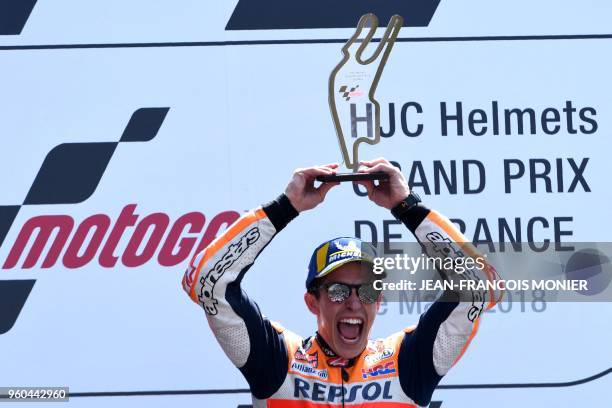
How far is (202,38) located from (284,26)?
24 cm

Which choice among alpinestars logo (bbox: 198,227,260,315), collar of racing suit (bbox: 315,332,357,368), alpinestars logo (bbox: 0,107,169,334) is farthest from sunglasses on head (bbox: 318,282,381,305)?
alpinestars logo (bbox: 0,107,169,334)

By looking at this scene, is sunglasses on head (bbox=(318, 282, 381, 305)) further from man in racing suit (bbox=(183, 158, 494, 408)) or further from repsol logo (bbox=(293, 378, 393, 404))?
repsol logo (bbox=(293, 378, 393, 404))

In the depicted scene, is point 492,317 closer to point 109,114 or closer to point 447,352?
point 447,352

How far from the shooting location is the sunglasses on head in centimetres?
267

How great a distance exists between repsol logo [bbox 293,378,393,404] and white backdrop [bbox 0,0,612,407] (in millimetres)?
341

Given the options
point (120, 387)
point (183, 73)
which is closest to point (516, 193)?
point (183, 73)

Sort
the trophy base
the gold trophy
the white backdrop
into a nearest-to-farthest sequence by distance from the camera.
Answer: the trophy base
the gold trophy
the white backdrop

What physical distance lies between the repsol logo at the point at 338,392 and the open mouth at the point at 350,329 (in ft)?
0.39

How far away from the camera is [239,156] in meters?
3.03

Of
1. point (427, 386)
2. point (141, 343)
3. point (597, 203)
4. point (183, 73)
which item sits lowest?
point (427, 386)

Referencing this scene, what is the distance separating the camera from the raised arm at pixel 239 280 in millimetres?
2623

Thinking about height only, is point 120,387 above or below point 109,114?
below

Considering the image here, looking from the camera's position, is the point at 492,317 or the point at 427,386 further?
the point at 492,317

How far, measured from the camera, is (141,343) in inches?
117
